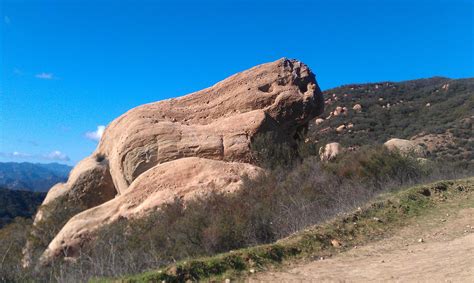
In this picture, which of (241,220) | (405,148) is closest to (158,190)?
(241,220)

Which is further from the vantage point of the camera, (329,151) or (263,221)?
(329,151)

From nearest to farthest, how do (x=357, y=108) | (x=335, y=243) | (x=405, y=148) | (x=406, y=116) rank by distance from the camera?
(x=335, y=243), (x=405, y=148), (x=406, y=116), (x=357, y=108)

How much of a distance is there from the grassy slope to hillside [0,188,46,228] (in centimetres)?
2784

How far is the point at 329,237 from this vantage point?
28.8 ft

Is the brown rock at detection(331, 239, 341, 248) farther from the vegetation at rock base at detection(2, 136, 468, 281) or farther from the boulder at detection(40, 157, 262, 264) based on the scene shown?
the boulder at detection(40, 157, 262, 264)

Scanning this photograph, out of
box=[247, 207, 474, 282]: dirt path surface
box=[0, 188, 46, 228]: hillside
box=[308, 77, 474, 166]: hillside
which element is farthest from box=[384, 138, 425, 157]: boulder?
box=[0, 188, 46, 228]: hillside

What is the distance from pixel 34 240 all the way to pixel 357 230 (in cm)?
1115

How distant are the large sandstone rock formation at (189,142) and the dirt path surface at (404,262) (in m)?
5.74

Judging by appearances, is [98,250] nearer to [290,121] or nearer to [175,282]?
[175,282]

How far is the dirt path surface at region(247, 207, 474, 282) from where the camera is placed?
654cm

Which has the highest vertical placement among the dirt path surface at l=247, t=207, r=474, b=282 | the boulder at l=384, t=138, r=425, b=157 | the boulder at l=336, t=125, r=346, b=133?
the boulder at l=336, t=125, r=346, b=133

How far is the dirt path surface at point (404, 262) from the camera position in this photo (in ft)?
21.4

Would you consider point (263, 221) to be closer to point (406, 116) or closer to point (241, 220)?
point (241, 220)

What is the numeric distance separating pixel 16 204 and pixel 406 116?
36467mm
